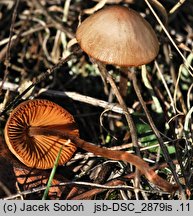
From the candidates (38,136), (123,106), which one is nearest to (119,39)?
(123,106)

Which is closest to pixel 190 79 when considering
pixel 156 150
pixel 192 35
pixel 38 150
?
pixel 192 35

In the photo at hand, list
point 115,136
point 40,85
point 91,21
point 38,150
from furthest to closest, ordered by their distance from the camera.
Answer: point 40,85 → point 115,136 → point 38,150 → point 91,21

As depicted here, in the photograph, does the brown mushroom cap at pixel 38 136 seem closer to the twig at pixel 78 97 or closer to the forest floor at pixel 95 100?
the forest floor at pixel 95 100

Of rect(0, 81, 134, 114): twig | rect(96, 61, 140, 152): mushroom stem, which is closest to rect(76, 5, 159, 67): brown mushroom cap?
rect(96, 61, 140, 152): mushroom stem

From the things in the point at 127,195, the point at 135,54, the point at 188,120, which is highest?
the point at 135,54

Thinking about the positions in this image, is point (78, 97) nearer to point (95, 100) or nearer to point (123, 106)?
point (95, 100)

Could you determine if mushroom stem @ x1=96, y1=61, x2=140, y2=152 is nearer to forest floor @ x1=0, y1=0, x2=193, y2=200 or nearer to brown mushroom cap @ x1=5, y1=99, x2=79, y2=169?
forest floor @ x1=0, y1=0, x2=193, y2=200

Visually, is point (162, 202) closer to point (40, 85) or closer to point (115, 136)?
point (115, 136)
